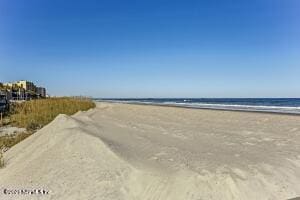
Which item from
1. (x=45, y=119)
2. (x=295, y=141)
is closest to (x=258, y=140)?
(x=295, y=141)

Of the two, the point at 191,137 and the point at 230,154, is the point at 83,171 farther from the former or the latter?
the point at 191,137

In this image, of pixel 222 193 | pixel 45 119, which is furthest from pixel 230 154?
pixel 45 119

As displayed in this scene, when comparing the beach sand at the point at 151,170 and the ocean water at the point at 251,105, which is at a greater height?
the ocean water at the point at 251,105

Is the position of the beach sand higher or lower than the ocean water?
lower

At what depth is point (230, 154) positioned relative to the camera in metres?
8.16

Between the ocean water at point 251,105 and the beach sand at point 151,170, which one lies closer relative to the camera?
the beach sand at point 151,170

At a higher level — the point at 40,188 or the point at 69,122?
the point at 69,122

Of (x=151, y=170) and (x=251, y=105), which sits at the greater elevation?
(x=251, y=105)

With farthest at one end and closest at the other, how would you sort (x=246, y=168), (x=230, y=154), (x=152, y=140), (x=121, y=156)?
(x=152, y=140), (x=230, y=154), (x=121, y=156), (x=246, y=168)

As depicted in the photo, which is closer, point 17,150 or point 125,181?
point 125,181

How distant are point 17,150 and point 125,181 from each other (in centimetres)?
553

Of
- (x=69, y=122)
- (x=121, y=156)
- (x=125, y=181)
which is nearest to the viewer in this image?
(x=125, y=181)

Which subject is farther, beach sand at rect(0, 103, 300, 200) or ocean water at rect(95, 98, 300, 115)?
ocean water at rect(95, 98, 300, 115)

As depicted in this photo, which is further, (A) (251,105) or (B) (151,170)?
(A) (251,105)
